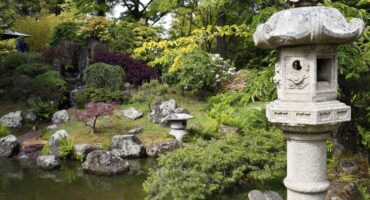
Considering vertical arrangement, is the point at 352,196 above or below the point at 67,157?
above

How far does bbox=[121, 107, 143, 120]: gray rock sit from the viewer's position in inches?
487

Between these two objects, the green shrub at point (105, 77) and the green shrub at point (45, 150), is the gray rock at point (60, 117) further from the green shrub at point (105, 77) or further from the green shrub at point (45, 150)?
the green shrub at point (45, 150)

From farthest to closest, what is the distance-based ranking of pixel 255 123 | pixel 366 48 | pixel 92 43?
pixel 92 43 < pixel 255 123 < pixel 366 48

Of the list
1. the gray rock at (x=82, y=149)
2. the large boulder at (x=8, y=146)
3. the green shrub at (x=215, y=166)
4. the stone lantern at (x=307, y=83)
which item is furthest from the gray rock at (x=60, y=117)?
the stone lantern at (x=307, y=83)

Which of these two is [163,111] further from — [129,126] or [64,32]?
[64,32]

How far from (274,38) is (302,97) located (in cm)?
58

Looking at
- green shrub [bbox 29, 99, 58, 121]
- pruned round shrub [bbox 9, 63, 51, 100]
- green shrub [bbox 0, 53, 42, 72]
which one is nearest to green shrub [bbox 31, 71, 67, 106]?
pruned round shrub [bbox 9, 63, 51, 100]

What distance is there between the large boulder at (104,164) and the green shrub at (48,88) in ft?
16.3

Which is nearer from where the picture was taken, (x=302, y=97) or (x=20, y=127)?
(x=302, y=97)

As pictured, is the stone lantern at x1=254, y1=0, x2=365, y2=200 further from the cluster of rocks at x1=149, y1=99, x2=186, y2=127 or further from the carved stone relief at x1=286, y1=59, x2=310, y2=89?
the cluster of rocks at x1=149, y1=99, x2=186, y2=127

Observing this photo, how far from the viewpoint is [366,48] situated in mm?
5066

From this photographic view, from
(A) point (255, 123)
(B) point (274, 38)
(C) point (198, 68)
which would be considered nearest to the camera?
(B) point (274, 38)

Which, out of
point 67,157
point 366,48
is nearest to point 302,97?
point 366,48

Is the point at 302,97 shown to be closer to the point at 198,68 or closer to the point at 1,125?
the point at 198,68
